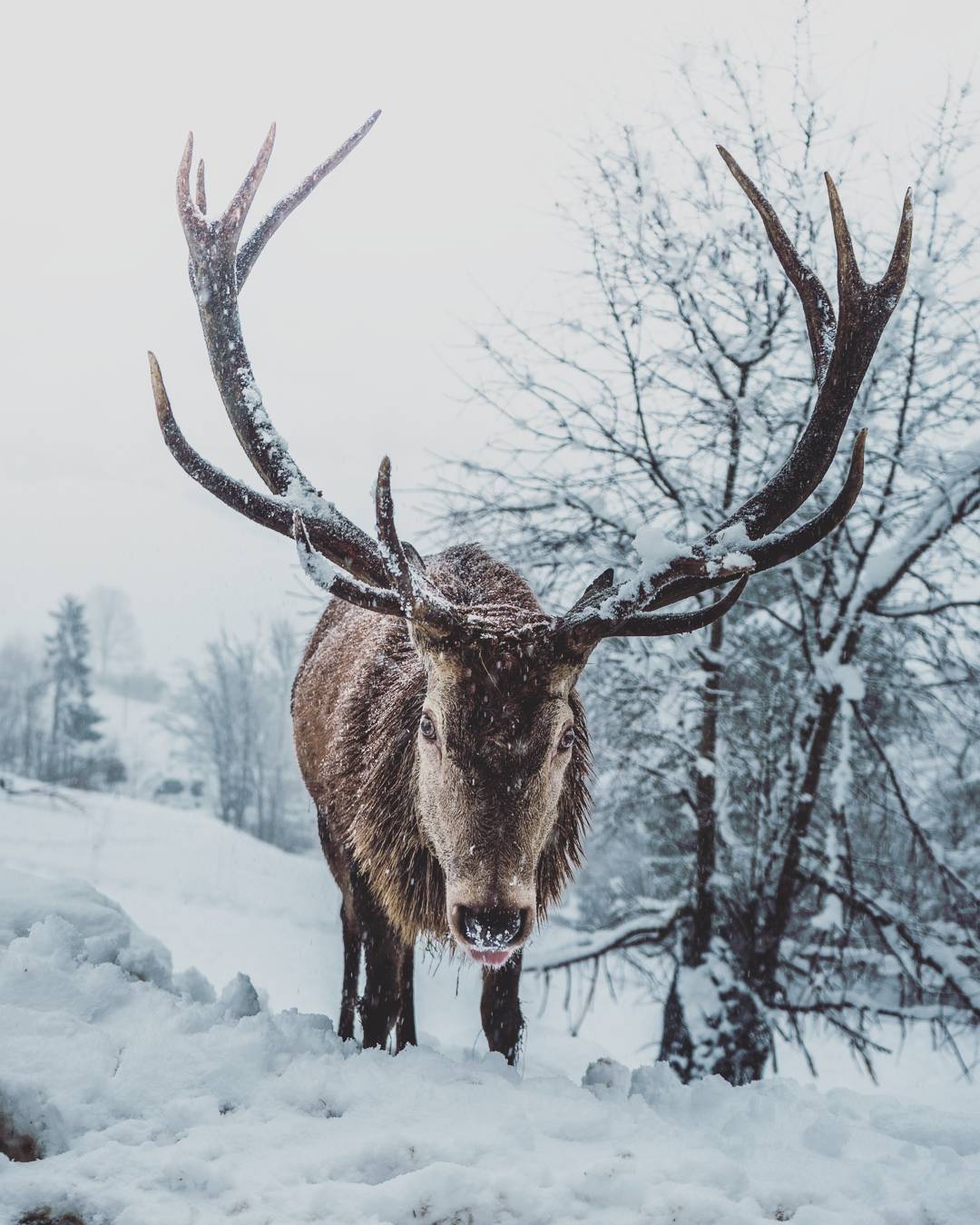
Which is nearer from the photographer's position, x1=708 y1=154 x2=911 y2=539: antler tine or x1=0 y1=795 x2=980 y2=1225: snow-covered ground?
x1=0 y1=795 x2=980 y2=1225: snow-covered ground

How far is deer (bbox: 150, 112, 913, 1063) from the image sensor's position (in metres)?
2.81

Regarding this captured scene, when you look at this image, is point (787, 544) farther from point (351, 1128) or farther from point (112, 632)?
point (112, 632)

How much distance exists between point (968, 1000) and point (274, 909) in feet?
Result: 27.1

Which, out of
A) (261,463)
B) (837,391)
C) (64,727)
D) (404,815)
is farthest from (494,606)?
(64,727)

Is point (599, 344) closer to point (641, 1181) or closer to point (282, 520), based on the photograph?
point (282, 520)

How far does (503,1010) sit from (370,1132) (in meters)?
1.33

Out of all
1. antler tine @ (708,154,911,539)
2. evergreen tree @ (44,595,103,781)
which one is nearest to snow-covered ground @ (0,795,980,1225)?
antler tine @ (708,154,911,539)

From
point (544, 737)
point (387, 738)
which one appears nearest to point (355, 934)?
point (387, 738)

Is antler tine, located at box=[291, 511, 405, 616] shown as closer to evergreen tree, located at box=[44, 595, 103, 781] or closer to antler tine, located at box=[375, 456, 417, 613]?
antler tine, located at box=[375, 456, 417, 613]

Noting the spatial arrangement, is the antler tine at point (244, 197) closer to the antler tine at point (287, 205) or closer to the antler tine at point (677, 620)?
the antler tine at point (287, 205)

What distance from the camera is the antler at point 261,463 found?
2.95 m

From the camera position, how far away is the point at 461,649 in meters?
2.90

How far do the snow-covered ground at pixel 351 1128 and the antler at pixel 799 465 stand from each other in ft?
5.33

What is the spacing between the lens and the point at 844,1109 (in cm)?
304
